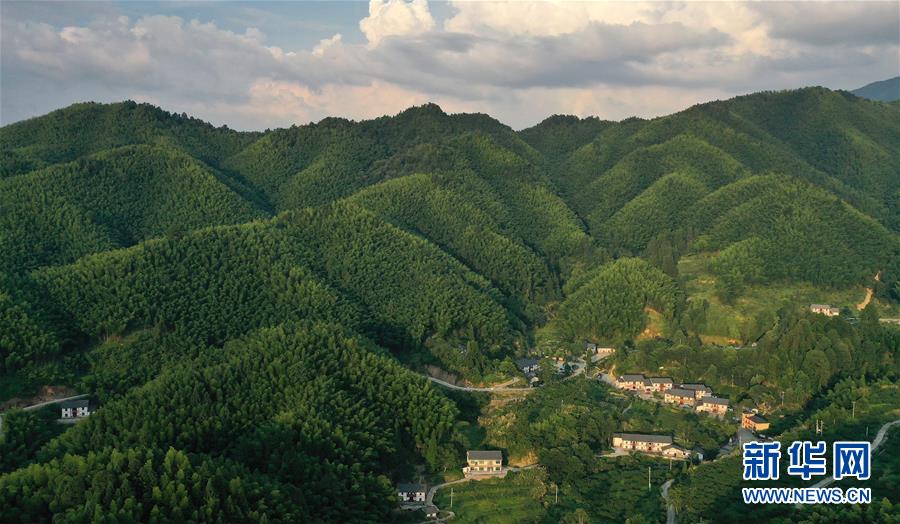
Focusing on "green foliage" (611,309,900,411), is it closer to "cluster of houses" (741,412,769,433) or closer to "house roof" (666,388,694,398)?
"cluster of houses" (741,412,769,433)

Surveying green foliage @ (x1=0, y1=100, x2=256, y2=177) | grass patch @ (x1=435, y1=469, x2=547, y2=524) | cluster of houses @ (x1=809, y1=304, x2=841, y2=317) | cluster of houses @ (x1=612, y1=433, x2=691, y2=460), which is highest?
green foliage @ (x1=0, y1=100, x2=256, y2=177)

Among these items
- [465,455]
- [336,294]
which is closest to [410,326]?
[336,294]

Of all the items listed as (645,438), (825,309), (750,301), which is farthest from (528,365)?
(825,309)

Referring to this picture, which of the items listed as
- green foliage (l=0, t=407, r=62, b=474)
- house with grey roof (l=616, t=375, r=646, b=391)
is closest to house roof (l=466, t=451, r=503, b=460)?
house with grey roof (l=616, t=375, r=646, b=391)

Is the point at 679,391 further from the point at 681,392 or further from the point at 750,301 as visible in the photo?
the point at 750,301

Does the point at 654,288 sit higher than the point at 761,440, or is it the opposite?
the point at 654,288

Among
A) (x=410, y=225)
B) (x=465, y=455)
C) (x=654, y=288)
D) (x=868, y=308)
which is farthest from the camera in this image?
(x=410, y=225)

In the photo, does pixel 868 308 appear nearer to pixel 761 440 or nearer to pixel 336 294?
pixel 761 440
